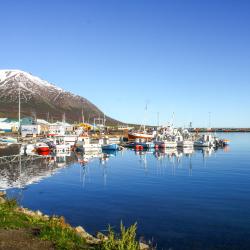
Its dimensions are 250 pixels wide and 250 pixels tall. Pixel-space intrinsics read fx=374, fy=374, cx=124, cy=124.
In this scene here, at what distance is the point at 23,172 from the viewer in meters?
51.0

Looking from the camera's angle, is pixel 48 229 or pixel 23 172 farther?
pixel 23 172

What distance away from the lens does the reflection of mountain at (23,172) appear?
41812 mm

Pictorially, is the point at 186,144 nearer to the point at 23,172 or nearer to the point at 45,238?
the point at 23,172

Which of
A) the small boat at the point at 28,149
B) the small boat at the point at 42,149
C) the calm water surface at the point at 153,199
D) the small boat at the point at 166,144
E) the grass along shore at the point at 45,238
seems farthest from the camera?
the small boat at the point at 166,144

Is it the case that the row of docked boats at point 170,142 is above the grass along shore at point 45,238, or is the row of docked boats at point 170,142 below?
above

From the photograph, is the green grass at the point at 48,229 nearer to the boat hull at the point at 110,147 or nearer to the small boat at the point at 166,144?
the boat hull at the point at 110,147

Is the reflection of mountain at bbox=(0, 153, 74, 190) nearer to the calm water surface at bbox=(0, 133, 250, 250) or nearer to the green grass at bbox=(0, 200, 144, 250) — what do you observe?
the calm water surface at bbox=(0, 133, 250, 250)

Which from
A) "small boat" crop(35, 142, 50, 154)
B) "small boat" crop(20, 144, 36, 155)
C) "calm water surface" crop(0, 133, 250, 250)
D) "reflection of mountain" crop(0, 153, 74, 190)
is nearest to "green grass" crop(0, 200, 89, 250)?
"calm water surface" crop(0, 133, 250, 250)

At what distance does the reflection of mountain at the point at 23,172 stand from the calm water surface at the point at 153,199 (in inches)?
4.3

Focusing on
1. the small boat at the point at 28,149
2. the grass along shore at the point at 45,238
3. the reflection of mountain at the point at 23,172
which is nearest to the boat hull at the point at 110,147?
the small boat at the point at 28,149

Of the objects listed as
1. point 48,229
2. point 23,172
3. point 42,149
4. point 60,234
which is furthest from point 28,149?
point 60,234

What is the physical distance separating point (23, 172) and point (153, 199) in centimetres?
2395

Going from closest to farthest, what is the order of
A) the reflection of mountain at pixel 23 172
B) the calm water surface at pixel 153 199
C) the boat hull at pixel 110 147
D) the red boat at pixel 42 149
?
the calm water surface at pixel 153 199, the reflection of mountain at pixel 23 172, the red boat at pixel 42 149, the boat hull at pixel 110 147

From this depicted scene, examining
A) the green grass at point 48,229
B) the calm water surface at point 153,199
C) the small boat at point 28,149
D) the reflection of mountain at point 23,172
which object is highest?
the small boat at point 28,149
